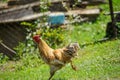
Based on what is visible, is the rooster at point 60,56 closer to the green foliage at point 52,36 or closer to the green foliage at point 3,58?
the green foliage at point 52,36

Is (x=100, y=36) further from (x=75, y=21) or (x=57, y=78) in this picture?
(x=57, y=78)

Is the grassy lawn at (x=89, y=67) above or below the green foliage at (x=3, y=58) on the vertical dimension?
above

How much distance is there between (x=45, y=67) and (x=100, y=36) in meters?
5.59

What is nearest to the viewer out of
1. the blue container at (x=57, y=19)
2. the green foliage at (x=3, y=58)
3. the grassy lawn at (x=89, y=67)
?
the grassy lawn at (x=89, y=67)

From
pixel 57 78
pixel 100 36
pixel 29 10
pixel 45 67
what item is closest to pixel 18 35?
pixel 29 10

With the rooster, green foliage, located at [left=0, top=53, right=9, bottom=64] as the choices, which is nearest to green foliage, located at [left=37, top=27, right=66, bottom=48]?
green foliage, located at [left=0, top=53, right=9, bottom=64]

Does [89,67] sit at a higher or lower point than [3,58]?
higher

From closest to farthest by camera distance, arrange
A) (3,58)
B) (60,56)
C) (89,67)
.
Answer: (60,56)
(89,67)
(3,58)

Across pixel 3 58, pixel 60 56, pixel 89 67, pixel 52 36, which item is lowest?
pixel 3 58

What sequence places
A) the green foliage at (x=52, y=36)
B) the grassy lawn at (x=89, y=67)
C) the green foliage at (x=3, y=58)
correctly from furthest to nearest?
the green foliage at (x=3, y=58) → the green foliage at (x=52, y=36) → the grassy lawn at (x=89, y=67)

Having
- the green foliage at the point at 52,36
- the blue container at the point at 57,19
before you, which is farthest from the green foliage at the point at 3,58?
the blue container at the point at 57,19

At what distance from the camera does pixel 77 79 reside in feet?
37.8

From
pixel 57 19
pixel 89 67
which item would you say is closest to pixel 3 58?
pixel 57 19

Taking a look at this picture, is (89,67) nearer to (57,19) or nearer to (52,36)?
(52,36)
